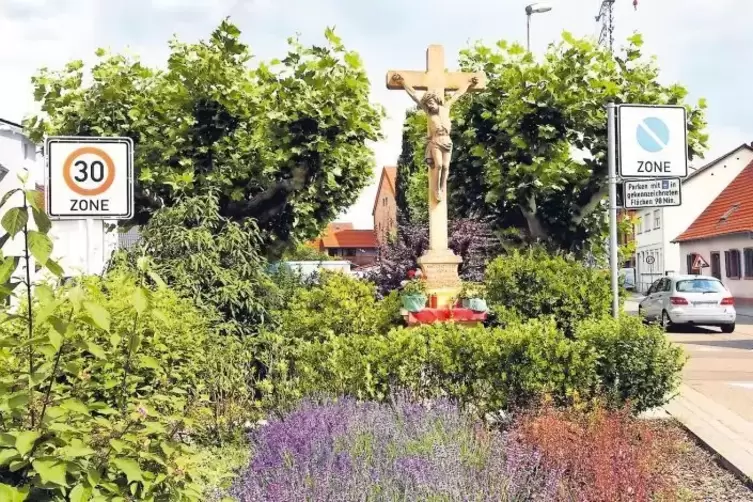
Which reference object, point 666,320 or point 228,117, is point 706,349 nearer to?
point 666,320

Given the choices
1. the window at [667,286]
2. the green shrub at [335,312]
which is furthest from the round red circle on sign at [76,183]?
the window at [667,286]

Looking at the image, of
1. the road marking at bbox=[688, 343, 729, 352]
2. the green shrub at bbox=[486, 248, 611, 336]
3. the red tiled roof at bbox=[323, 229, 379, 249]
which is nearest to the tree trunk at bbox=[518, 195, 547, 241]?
the green shrub at bbox=[486, 248, 611, 336]

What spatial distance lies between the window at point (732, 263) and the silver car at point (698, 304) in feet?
46.0

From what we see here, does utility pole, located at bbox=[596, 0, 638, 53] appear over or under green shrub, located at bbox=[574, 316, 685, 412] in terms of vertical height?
over

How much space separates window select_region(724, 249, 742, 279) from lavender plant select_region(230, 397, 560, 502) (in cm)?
3080

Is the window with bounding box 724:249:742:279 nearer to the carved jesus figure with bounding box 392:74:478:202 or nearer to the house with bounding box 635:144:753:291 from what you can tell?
the house with bounding box 635:144:753:291

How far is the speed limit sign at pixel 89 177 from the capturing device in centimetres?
607

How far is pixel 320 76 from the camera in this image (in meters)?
11.2

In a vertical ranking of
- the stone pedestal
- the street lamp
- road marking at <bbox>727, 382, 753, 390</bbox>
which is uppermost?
the street lamp

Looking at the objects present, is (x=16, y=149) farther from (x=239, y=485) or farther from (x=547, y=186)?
(x=239, y=485)

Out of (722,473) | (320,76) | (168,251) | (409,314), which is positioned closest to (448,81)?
(320,76)

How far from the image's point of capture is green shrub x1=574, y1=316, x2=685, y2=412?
19.0 ft

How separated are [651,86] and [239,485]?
10.4m

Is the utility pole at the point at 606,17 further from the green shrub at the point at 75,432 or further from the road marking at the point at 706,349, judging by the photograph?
the green shrub at the point at 75,432
